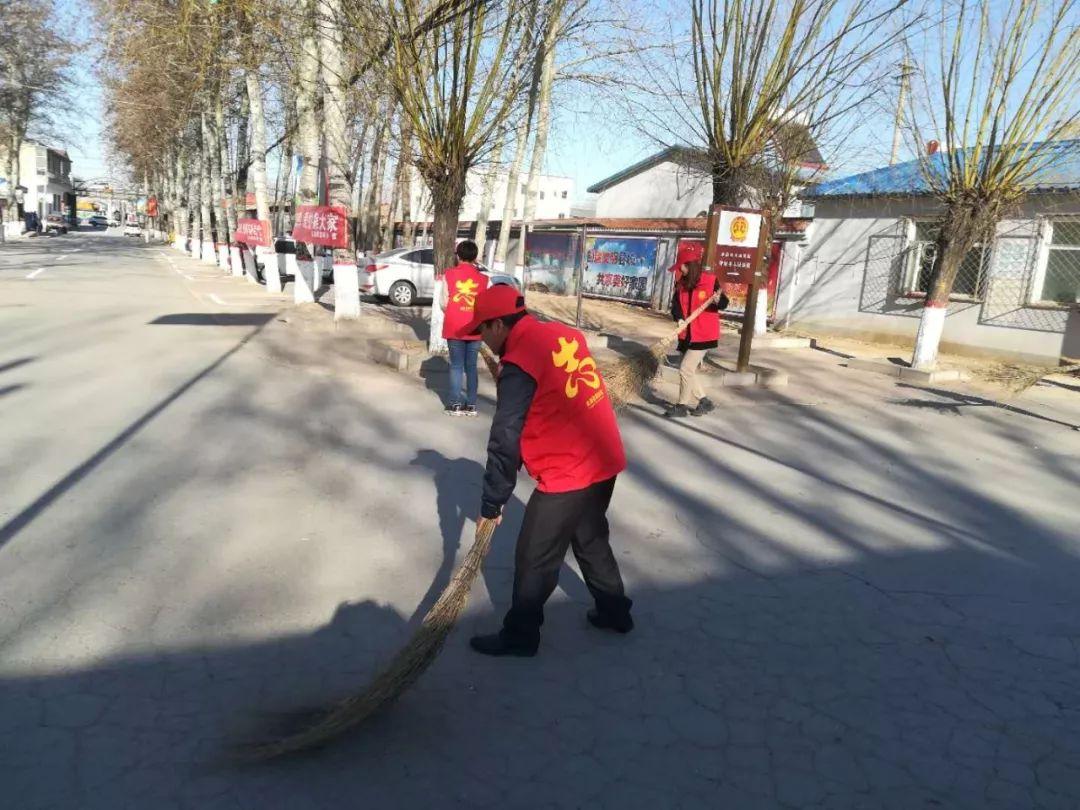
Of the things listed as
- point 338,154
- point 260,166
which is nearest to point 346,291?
point 338,154

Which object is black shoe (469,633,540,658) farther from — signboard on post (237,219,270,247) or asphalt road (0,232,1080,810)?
signboard on post (237,219,270,247)

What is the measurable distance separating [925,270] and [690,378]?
10.2m

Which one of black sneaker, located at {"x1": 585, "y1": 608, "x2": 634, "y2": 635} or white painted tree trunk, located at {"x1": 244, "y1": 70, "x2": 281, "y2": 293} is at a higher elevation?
white painted tree trunk, located at {"x1": 244, "y1": 70, "x2": 281, "y2": 293}

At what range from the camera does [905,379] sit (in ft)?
37.2

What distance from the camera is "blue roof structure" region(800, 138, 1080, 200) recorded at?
11.4 meters

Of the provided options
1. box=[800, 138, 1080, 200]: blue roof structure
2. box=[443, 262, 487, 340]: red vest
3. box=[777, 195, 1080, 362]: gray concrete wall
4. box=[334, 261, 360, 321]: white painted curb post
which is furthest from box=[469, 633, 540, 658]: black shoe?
box=[777, 195, 1080, 362]: gray concrete wall

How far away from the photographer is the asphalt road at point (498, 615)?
262cm

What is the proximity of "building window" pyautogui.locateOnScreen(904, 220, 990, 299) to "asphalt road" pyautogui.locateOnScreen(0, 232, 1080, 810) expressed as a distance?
8218mm

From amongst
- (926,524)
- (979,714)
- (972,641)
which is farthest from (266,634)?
(926,524)

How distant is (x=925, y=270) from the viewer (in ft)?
51.3

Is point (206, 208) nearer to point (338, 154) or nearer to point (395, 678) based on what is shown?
point (338, 154)

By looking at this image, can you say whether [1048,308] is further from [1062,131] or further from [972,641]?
[972,641]

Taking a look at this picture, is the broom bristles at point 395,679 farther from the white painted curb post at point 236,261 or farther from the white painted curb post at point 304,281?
the white painted curb post at point 236,261

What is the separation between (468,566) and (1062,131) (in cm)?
1113
